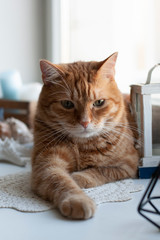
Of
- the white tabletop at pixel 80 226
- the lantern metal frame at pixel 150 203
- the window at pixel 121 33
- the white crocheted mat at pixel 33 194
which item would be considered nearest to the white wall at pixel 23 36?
the window at pixel 121 33

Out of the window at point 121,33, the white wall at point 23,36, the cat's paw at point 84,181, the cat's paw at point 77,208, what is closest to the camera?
the cat's paw at point 77,208

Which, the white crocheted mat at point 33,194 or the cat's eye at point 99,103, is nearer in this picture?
the white crocheted mat at point 33,194

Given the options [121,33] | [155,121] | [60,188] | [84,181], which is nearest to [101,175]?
[84,181]

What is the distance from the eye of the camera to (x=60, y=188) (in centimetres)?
103

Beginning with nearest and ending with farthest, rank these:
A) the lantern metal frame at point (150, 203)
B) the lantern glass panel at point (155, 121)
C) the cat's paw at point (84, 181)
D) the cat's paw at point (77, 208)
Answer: the lantern metal frame at point (150, 203) → the cat's paw at point (77, 208) → the cat's paw at point (84, 181) → the lantern glass panel at point (155, 121)

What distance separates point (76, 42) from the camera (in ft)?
11.6

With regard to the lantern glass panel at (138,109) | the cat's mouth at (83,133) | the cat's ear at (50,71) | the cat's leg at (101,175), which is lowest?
the cat's leg at (101,175)

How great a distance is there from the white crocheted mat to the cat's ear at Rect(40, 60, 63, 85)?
1.26 ft

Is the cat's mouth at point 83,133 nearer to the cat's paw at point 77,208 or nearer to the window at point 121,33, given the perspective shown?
the cat's paw at point 77,208

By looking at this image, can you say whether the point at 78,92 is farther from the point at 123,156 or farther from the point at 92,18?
the point at 92,18

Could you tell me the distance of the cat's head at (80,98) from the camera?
1188 millimetres

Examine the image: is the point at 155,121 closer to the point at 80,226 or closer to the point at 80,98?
the point at 80,98

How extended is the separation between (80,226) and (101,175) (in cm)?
37

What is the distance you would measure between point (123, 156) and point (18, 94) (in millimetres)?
1864
